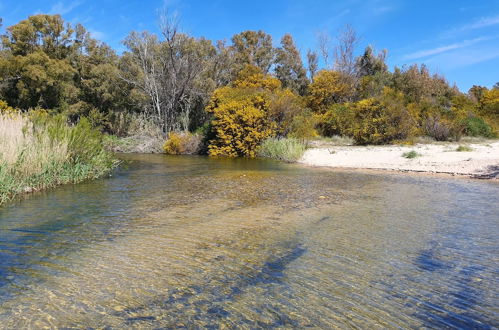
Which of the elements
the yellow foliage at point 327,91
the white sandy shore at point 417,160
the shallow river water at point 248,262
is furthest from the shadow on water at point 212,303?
the yellow foliage at point 327,91

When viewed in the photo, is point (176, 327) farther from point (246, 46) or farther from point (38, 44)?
point (246, 46)

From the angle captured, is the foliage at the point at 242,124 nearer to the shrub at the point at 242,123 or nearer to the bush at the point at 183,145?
the shrub at the point at 242,123

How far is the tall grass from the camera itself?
26.3 feet

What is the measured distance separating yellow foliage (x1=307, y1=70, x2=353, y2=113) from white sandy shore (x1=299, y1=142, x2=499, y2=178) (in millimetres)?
15920

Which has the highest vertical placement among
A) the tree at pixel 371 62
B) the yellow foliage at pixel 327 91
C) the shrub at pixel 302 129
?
the tree at pixel 371 62

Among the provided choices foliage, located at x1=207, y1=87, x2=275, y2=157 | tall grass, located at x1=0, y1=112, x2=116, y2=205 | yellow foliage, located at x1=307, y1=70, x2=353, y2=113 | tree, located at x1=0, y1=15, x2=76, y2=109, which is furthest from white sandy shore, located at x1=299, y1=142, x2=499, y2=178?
tree, located at x1=0, y1=15, x2=76, y2=109

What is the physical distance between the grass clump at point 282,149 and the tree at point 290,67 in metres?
26.7

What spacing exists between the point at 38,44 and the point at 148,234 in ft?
112

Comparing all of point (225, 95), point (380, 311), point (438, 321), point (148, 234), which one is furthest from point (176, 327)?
point (225, 95)

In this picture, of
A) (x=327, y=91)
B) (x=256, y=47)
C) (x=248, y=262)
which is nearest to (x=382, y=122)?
(x=327, y=91)

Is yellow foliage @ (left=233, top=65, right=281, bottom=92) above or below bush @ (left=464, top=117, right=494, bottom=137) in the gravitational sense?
above

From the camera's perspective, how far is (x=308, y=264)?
424cm

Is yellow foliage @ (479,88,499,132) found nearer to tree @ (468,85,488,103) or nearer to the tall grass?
tree @ (468,85,488,103)

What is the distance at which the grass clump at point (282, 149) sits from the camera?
18.5 m
